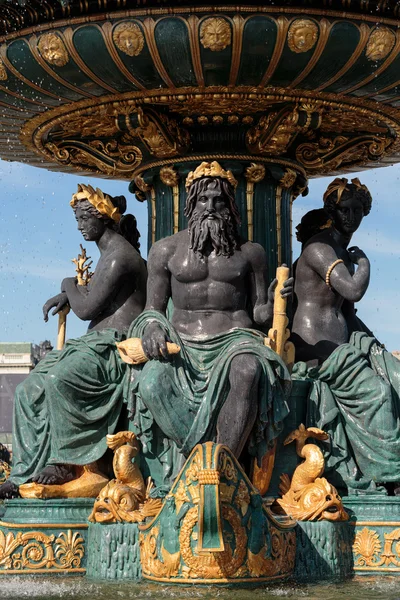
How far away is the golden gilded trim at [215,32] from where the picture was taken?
382 inches

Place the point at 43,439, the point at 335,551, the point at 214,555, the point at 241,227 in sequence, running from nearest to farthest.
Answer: the point at 214,555 → the point at 335,551 → the point at 43,439 → the point at 241,227

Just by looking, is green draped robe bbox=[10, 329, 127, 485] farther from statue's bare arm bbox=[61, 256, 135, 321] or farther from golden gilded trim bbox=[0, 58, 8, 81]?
golden gilded trim bbox=[0, 58, 8, 81]

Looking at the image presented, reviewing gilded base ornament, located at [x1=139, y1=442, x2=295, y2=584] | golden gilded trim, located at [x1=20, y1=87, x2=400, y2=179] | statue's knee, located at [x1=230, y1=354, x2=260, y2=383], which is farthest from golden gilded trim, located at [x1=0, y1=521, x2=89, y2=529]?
golden gilded trim, located at [x1=20, y1=87, x2=400, y2=179]

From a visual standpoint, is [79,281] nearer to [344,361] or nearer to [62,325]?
[62,325]

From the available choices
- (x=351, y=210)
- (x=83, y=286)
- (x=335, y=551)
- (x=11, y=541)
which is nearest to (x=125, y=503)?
(x=11, y=541)

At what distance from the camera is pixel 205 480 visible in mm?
8680

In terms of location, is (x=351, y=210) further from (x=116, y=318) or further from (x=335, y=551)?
(x=335, y=551)

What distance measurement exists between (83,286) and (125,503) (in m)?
2.61

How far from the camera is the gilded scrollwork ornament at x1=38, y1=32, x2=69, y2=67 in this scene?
1010 cm

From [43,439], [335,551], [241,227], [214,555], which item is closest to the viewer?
[214,555]

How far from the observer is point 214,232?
407 inches

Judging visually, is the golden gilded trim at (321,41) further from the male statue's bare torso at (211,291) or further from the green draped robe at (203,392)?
the green draped robe at (203,392)

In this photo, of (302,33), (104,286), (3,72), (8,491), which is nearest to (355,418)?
(104,286)

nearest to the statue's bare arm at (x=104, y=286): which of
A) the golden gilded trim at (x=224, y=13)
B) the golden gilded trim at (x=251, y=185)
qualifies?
the golden gilded trim at (x=251, y=185)
